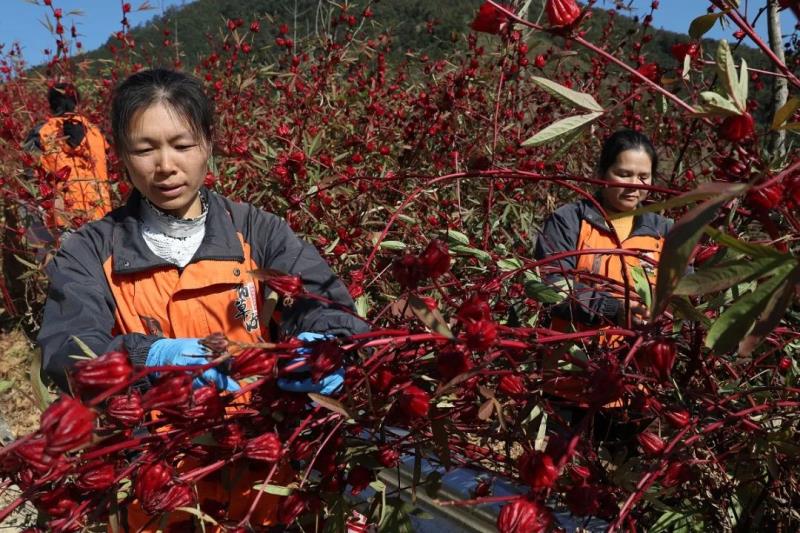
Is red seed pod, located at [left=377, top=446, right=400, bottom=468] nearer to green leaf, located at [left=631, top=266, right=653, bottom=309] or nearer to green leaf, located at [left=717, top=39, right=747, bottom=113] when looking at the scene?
green leaf, located at [left=631, top=266, right=653, bottom=309]

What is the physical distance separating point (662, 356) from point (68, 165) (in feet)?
11.3

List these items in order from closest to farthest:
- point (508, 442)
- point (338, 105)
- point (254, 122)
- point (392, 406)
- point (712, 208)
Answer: point (712, 208) < point (392, 406) < point (508, 442) < point (338, 105) < point (254, 122)

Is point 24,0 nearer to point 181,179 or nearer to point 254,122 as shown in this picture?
point 254,122

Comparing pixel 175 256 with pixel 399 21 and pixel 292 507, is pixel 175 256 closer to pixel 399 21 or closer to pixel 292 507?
pixel 292 507

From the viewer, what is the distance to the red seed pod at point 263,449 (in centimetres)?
78

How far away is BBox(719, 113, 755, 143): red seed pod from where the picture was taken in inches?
27.2

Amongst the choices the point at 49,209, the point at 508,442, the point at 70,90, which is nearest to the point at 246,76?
the point at 70,90

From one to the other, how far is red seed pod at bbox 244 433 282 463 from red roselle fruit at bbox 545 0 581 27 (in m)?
0.59

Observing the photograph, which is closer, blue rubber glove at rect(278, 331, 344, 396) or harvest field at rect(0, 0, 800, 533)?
harvest field at rect(0, 0, 800, 533)

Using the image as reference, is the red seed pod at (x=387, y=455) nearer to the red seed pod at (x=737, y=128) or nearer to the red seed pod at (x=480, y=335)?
the red seed pod at (x=480, y=335)

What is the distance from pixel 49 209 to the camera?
9.86 ft

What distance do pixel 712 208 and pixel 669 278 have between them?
0.06 m

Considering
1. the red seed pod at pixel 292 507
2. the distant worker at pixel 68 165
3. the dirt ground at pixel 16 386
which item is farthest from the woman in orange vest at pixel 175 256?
the distant worker at pixel 68 165

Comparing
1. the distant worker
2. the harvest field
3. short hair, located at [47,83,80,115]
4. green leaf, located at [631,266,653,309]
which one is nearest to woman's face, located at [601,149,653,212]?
the harvest field
